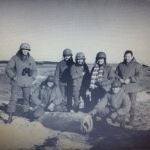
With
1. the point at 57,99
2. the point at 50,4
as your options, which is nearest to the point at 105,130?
the point at 57,99

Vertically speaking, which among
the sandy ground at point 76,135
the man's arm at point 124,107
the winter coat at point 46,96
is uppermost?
the winter coat at point 46,96

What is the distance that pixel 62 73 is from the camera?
182 inches

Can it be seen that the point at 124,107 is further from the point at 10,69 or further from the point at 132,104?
the point at 10,69

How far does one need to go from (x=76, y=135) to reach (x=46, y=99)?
56 cm

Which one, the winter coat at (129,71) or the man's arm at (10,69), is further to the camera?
the winter coat at (129,71)

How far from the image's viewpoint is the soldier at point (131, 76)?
4.64 metres

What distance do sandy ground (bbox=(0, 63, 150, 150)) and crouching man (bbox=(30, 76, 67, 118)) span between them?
112mm

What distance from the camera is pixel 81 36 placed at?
4.70 metres

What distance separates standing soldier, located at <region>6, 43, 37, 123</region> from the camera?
4520 mm

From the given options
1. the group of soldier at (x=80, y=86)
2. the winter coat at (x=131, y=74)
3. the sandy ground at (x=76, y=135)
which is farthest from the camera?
the winter coat at (x=131, y=74)

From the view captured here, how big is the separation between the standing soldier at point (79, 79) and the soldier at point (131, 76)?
Answer: 41 cm

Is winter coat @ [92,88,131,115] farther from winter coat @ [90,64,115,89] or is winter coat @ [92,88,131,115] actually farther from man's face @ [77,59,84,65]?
man's face @ [77,59,84,65]

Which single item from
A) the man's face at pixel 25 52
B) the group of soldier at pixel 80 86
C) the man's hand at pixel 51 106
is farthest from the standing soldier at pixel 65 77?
the man's face at pixel 25 52

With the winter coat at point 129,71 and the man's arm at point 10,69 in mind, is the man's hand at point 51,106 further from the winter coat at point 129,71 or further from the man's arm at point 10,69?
the winter coat at point 129,71
